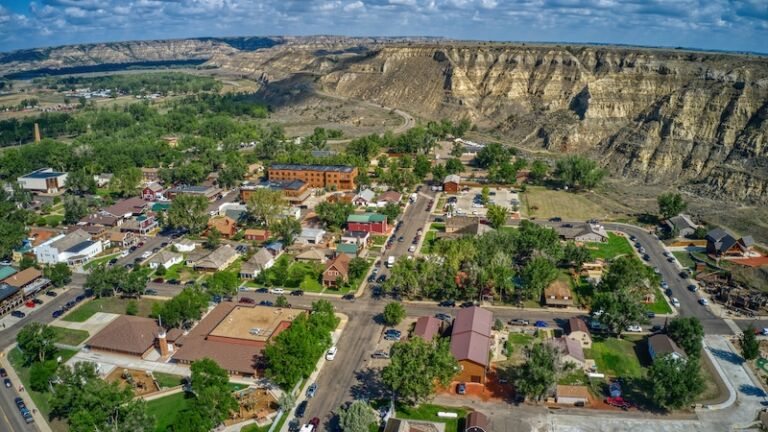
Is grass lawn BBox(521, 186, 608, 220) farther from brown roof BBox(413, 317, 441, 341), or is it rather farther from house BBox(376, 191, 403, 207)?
brown roof BBox(413, 317, 441, 341)

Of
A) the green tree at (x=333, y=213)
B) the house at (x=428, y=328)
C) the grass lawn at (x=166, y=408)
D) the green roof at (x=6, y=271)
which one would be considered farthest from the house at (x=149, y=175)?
the house at (x=428, y=328)

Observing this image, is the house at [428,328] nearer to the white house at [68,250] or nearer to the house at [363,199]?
the house at [363,199]

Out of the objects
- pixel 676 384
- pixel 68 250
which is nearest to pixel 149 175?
pixel 68 250

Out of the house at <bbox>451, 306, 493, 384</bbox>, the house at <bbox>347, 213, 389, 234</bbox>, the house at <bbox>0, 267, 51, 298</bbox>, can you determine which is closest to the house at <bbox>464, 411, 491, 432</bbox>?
the house at <bbox>451, 306, 493, 384</bbox>

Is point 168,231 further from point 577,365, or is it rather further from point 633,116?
point 633,116

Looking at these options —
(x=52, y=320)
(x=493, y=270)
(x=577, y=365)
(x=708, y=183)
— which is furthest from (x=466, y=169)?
(x=52, y=320)
